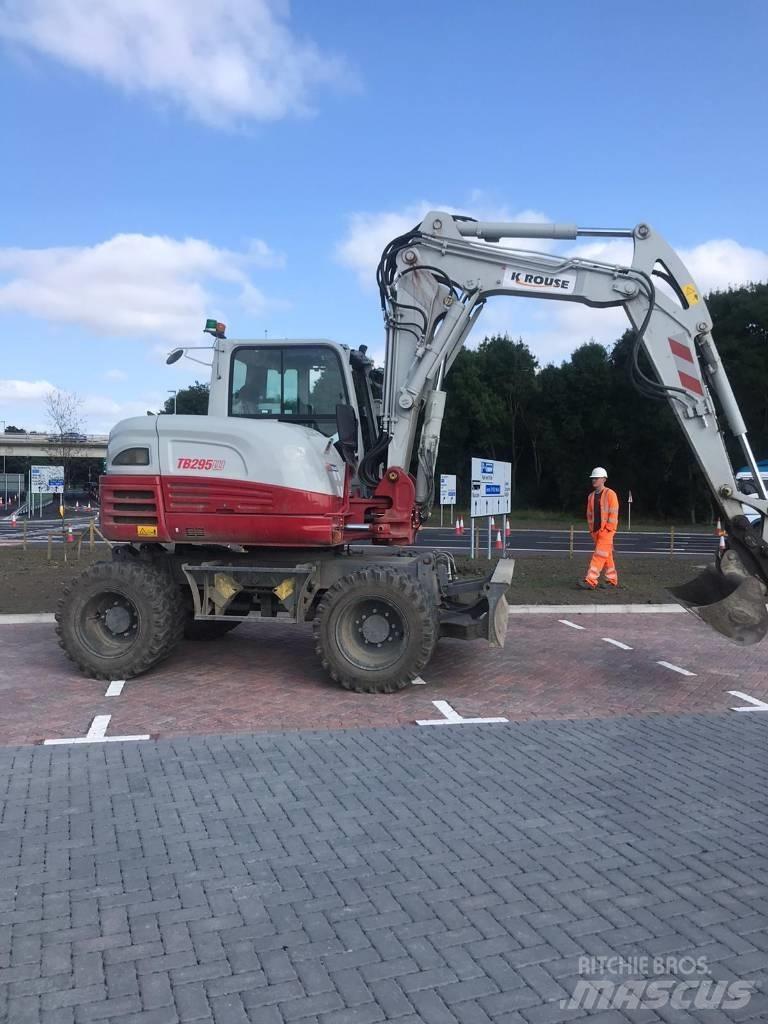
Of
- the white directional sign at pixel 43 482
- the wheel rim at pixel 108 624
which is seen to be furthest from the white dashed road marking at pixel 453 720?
the white directional sign at pixel 43 482

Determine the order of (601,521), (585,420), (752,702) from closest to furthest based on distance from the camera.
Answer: (752,702) < (601,521) < (585,420)

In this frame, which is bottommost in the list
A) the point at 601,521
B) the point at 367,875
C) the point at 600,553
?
the point at 367,875

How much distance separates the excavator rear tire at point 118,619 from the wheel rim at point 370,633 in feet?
5.69

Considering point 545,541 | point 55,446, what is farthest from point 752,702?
point 55,446

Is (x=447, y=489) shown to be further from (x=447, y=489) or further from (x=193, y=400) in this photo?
(x=193, y=400)

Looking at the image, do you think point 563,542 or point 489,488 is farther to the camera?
point 563,542

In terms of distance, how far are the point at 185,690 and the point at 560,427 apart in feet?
157

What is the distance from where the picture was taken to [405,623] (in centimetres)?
767

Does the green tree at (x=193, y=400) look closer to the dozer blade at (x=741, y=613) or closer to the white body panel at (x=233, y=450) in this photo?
the white body panel at (x=233, y=450)

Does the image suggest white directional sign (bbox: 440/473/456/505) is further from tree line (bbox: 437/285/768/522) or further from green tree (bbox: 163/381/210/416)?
tree line (bbox: 437/285/768/522)

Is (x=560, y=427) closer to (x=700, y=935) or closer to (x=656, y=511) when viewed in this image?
(x=656, y=511)

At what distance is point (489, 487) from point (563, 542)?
1603cm

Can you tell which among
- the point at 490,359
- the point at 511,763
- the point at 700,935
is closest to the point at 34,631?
the point at 511,763

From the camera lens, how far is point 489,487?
14891 mm
